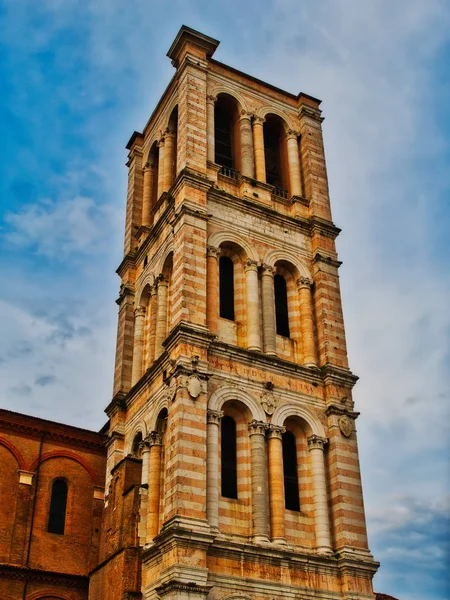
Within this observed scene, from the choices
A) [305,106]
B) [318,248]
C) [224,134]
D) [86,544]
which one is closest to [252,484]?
[86,544]

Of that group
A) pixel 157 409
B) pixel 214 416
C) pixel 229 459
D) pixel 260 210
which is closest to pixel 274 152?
pixel 260 210

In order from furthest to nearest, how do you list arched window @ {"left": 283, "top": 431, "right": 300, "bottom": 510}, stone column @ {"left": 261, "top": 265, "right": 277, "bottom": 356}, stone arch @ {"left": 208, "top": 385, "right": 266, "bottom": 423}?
stone column @ {"left": 261, "top": 265, "right": 277, "bottom": 356}
arched window @ {"left": 283, "top": 431, "right": 300, "bottom": 510}
stone arch @ {"left": 208, "top": 385, "right": 266, "bottom": 423}

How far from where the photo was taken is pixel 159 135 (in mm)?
34594

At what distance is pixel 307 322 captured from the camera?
92.5 ft

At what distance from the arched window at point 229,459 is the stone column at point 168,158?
10924 millimetres

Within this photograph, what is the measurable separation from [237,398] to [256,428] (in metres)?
1.11

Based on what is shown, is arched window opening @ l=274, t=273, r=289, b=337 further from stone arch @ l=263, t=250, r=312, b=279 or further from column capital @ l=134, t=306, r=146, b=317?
column capital @ l=134, t=306, r=146, b=317

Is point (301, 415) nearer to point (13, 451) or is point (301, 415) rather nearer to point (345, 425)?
point (345, 425)

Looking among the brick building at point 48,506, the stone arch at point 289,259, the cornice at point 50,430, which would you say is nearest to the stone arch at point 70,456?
the brick building at point 48,506

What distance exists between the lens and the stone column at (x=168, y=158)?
31.9m

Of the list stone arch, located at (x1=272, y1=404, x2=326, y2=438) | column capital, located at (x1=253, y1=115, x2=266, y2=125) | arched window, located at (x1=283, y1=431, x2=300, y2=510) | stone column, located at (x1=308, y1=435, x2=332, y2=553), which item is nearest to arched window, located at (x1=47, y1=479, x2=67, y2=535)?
arched window, located at (x1=283, y1=431, x2=300, y2=510)

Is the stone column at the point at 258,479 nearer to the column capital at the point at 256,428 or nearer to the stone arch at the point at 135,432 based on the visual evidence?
the column capital at the point at 256,428

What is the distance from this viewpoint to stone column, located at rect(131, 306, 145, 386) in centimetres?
2903

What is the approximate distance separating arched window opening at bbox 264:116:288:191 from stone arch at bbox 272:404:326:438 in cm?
1071
